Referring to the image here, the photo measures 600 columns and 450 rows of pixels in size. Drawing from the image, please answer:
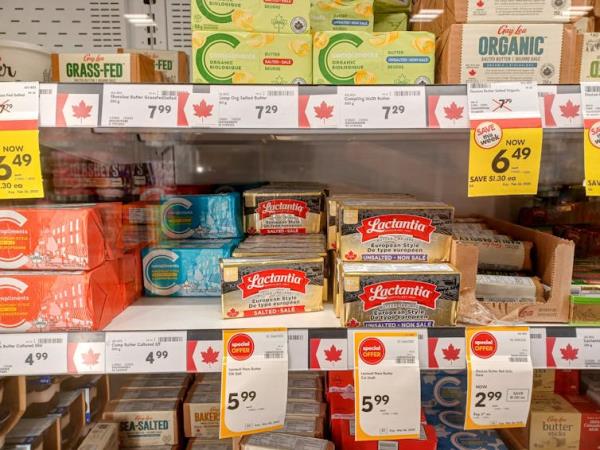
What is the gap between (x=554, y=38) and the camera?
38.4 inches

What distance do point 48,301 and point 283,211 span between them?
60 cm

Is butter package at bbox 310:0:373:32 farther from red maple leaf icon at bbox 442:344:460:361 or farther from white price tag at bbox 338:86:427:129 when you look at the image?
red maple leaf icon at bbox 442:344:460:361

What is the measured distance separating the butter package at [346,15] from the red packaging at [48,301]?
2.61 ft

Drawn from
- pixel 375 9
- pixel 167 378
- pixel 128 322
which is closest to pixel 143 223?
pixel 128 322

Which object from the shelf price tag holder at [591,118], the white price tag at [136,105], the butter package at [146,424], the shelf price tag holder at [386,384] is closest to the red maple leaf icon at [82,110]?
the white price tag at [136,105]

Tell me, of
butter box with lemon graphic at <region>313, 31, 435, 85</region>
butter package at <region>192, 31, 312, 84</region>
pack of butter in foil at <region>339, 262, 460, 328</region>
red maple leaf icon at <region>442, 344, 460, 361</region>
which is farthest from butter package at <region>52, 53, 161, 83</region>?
red maple leaf icon at <region>442, 344, 460, 361</region>

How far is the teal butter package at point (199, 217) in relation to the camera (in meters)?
1.24

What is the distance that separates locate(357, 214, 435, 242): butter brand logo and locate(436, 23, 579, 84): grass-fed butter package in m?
0.31

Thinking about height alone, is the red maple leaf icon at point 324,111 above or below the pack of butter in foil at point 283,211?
above

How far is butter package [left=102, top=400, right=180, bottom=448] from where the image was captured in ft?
3.81

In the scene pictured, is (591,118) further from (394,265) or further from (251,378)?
(251,378)

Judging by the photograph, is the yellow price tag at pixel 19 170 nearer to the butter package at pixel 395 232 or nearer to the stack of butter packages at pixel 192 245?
the stack of butter packages at pixel 192 245

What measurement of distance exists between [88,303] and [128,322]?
0.36 feet

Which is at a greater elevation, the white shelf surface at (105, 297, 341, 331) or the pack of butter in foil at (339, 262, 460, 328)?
the pack of butter in foil at (339, 262, 460, 328)
